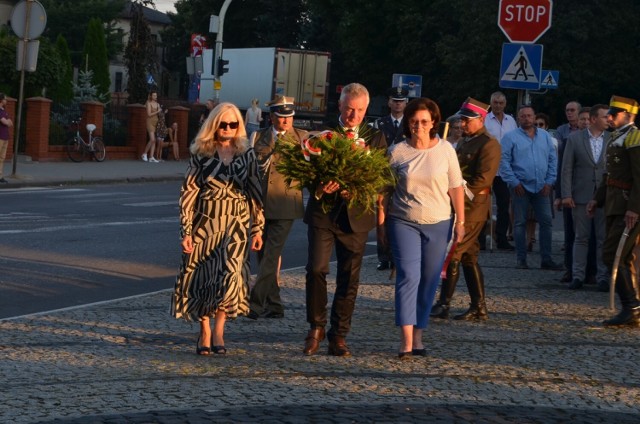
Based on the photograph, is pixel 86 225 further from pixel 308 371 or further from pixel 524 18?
pixel 308 371

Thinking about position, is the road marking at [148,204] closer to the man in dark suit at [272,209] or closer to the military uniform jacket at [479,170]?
the man in dark suit at [272,209]

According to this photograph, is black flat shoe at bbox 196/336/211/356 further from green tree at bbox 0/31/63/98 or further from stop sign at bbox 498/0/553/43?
green tree at bbox 0/31/63/98

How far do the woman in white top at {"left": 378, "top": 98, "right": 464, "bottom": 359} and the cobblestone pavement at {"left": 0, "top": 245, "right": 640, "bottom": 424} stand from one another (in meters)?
0.35

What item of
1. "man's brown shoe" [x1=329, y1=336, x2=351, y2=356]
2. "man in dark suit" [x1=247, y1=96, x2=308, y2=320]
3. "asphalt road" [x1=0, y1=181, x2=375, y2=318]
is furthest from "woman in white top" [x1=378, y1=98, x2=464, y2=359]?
"asphalt road" [x1=0, y1=181, x2=375, y2=318]

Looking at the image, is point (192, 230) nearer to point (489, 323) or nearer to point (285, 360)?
point (285, 360)

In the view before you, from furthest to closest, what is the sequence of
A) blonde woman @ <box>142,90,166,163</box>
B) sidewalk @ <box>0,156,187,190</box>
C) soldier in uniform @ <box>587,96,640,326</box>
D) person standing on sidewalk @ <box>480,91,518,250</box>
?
blonde woman @ <box>142,90,166,163</box> < sidewalk @ <box>0,156,187,190</box> < person standing on sidewalk @ <box>480,91,518,250</box> < soldier in uniform @ <box>587,96,640,326</box>

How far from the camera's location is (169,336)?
9.45 metres

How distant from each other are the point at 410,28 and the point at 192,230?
177 feet

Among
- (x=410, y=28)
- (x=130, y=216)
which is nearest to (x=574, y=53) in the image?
(x=410, y=28)

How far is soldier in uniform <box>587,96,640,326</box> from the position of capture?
10.3m

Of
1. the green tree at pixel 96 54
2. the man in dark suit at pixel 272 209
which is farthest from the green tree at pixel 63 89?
the man in dark suit at pixel 272 209

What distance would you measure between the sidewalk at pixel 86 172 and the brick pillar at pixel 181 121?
13.6 ft

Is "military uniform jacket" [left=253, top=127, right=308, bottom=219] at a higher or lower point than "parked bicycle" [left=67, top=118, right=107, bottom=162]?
higher

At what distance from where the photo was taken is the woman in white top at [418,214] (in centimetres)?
871
